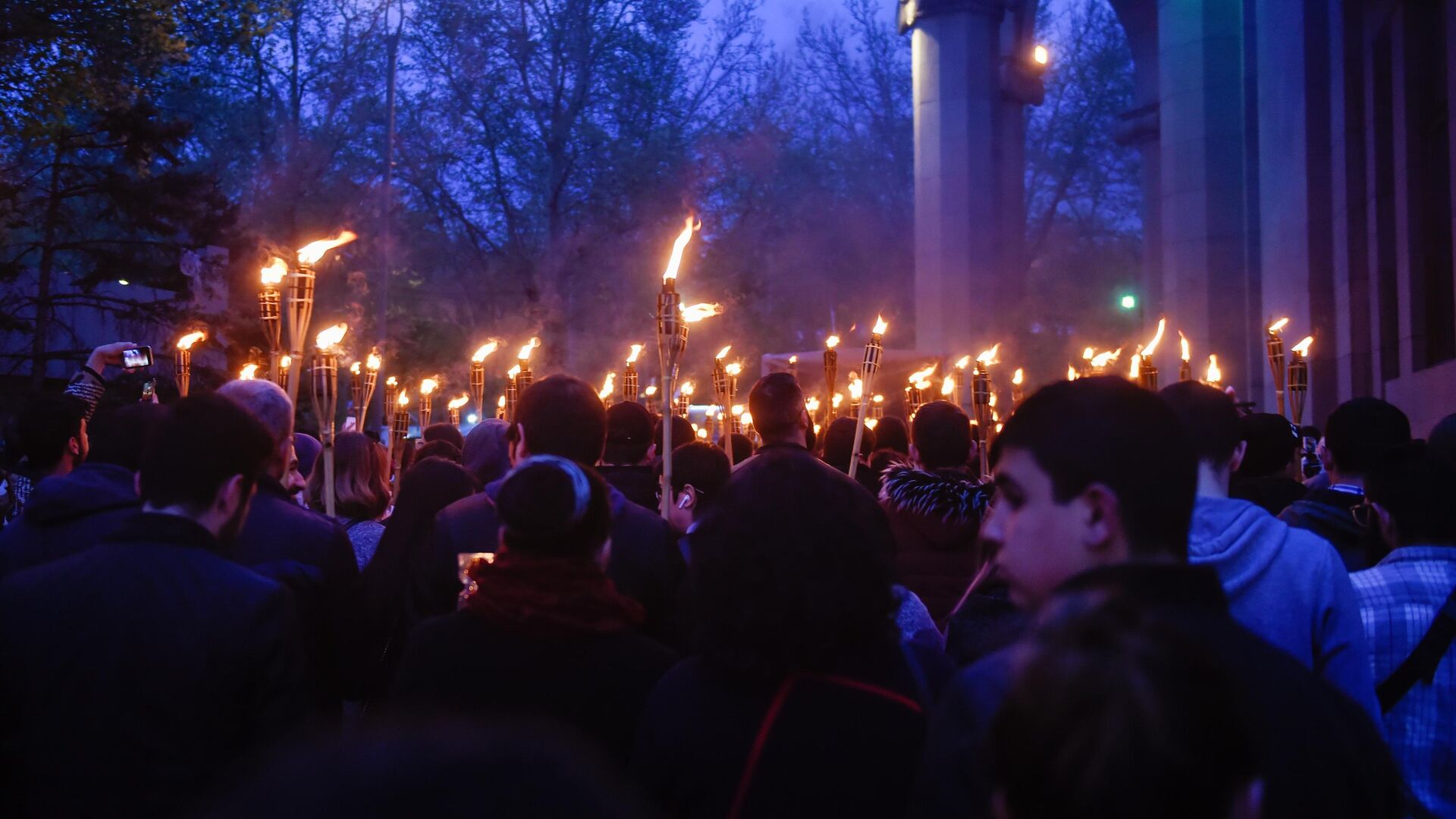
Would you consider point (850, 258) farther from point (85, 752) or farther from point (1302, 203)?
point (85, 752)

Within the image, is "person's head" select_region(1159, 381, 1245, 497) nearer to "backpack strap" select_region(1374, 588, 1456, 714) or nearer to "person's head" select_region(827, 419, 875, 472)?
"backpack strap" select_region(1374, 588, 1456, 714)

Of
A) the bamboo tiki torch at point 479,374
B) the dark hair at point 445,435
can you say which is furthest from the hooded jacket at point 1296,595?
the bamboo tiki torch at point 479,374

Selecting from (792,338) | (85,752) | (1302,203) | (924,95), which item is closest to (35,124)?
(85,752)

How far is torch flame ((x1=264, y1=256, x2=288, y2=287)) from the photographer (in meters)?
5.73

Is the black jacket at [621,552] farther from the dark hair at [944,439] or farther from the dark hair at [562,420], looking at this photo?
the dark hair at [944,439]

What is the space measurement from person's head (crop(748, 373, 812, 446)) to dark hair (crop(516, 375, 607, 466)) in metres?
1.16

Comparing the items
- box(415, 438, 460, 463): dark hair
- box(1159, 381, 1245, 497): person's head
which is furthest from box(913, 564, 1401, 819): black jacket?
box(415, 438, 460, 463): dark hair

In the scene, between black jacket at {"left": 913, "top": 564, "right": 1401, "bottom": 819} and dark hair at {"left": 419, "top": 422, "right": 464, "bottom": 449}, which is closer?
black jacket at {"left": 913, "top": 564, "right": 1401, "bottom": 819}

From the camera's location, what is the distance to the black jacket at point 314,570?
404 centimetres

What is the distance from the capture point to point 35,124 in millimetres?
12383

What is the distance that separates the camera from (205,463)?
3139 millimetres

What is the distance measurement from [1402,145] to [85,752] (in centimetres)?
1474

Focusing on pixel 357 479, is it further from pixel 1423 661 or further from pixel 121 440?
pixel 1423 661

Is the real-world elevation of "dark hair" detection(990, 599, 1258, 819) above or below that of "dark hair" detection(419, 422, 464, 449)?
below
